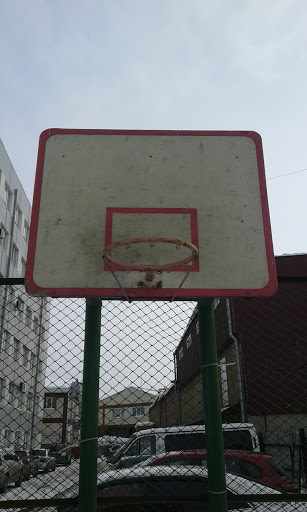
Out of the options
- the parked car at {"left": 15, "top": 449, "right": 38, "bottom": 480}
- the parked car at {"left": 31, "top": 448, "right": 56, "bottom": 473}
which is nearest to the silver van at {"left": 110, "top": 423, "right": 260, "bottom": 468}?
the parked car at {"left": 15, "top": 449, "right": 38, "bottom": 480}

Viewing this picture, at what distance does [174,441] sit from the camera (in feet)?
27.8

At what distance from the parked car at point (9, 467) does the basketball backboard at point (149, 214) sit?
453 inches

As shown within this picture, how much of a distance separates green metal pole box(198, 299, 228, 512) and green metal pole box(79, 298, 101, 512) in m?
0.74

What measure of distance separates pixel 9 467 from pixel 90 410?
1268 cm

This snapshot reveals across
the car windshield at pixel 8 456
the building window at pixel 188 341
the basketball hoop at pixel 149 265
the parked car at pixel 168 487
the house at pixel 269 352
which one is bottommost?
the parked car at pixel 168 487

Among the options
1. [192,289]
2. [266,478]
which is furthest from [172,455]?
[192,289]

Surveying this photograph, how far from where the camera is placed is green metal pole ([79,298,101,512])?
8.84 feet

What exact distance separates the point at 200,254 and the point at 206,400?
101 centimetres

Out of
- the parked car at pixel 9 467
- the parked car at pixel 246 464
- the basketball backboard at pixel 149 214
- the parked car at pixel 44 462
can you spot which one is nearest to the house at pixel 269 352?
the parked car at pixel 9 467

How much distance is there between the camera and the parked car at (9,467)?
12.4 m

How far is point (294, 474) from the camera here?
25.1 ft

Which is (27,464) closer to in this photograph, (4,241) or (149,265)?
(4,241)

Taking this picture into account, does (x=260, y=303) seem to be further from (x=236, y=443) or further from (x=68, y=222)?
(x=68, y=222)

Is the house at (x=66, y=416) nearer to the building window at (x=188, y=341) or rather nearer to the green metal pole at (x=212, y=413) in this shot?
the green metal pole at (x=212, y=413)
